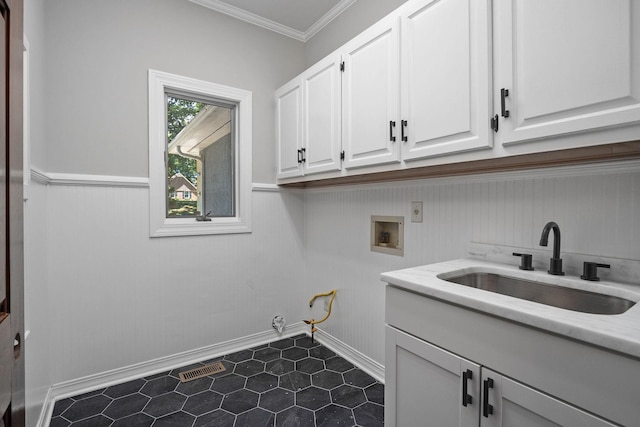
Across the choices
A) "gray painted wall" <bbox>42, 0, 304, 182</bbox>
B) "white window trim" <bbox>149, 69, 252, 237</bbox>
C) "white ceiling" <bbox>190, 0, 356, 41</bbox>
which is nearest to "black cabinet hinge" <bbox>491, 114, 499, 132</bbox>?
"white ceiling" <bbox>190, 0, 356, 41</bbox>

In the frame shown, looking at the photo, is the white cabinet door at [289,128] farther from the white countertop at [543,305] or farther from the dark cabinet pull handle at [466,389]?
the dark cabinet pull handle at [466,389]

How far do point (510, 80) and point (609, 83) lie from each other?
29 cm

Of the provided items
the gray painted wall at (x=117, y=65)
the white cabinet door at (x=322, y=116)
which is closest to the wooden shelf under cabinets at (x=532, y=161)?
the white cabinet door at (x=322, y=116)

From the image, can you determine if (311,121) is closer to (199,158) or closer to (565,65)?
(199,158)

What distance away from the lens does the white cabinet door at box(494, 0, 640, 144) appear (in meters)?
0.87

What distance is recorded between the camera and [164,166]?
2.19m

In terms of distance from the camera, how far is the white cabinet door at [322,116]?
1949mm

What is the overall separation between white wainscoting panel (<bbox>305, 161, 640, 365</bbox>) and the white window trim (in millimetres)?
623

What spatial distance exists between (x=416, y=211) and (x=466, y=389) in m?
1.05

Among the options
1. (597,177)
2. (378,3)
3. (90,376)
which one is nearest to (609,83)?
(597,177)

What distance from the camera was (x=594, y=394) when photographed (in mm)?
747

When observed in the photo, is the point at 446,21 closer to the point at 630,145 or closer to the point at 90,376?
the point at 630,145

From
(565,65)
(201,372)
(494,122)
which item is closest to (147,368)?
(201,372)

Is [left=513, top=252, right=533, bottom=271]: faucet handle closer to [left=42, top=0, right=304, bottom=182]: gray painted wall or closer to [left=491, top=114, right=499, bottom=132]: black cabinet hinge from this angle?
[left=491, top=114, right=499, bottom=132]: black cabinet hinge
